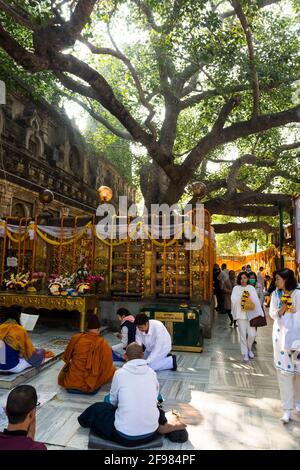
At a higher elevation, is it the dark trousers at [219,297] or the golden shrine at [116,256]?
the golden shrine at [116,256]

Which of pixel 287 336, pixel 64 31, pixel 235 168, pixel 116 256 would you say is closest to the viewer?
pixel 287 336

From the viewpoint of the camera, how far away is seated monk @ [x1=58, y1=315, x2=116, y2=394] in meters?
5.06

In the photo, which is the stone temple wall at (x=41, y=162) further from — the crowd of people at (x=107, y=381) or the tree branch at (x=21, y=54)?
the crowd of people at (x=107, y=381)

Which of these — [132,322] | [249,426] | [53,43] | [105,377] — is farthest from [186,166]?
[249,426]

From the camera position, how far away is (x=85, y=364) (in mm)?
5129

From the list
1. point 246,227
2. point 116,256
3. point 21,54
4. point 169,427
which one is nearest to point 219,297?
point 116,256

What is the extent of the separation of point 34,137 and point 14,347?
1325cm

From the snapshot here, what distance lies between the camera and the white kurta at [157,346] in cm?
609

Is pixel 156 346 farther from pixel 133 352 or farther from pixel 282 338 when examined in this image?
pixel 133 352

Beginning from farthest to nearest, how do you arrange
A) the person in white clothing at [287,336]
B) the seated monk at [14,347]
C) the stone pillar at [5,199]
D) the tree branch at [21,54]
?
1. the stone pillar at [5,199]
2. the tree branch at [21,54]
3. the seated monk at [14,347]
4. the person in white clothing at [287,336]

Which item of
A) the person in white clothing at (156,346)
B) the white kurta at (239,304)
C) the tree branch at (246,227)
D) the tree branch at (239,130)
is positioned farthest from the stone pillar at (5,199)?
the tree branch at (246,227)

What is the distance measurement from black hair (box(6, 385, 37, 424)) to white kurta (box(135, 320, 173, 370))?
3914 millimetres

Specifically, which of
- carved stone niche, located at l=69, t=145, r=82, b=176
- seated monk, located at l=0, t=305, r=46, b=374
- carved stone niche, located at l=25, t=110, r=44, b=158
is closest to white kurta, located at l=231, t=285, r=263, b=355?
seated monk, located at l=0, t=305, r=46, b=374
